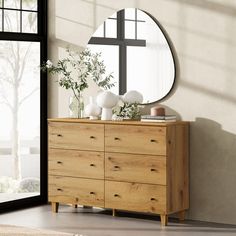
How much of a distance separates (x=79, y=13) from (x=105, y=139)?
55.5 inches

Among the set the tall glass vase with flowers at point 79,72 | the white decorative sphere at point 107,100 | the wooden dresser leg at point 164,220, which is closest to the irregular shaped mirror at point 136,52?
the tall glass vase with flowers at point 79,72

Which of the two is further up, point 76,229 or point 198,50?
point 198,50

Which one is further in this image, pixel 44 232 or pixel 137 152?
pixel 137 152

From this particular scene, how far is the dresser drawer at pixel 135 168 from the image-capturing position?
610 cm

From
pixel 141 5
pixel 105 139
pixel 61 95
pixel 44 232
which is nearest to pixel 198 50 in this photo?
pixel 141 5

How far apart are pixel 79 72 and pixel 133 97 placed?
0.78 metres

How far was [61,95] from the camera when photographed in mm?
7223

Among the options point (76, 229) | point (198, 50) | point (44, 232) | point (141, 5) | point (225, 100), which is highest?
point (141, 5)

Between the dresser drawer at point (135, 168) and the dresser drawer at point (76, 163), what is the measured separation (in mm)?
96

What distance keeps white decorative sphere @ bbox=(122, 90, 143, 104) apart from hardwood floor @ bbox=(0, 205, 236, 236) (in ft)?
3.44

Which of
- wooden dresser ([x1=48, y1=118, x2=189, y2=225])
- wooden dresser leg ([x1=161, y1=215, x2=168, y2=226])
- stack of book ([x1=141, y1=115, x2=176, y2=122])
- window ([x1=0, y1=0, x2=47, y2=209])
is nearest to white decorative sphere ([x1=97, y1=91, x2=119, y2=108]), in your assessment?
wooden dresser ([x1=48, y1=118, x2=189, y2=225])

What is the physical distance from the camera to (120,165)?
20.7 feet

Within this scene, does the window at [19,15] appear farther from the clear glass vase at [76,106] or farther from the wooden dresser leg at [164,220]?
the wooden dresser leg at [164,220]

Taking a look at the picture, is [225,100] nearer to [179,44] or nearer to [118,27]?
[179,44]
